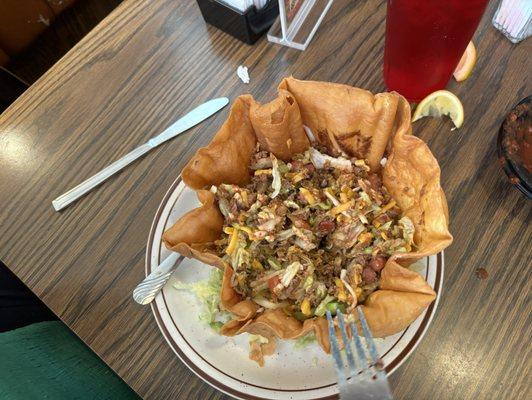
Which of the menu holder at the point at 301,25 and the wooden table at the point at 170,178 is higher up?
the menu holder at the point at 301,25

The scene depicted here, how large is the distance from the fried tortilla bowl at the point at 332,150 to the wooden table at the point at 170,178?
21 centimetres

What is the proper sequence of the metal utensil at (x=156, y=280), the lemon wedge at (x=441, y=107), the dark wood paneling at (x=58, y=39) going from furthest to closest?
1. the dark wood paneling at (x=58, y=39)
2. the lemon wedge at (x=441, y=107)
3. the metal utensil at (x=156, y=280)

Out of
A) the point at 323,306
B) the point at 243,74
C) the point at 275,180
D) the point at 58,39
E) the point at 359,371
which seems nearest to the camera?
the point at 359,371

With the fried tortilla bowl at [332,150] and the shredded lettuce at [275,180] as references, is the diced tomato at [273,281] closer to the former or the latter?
the fried tortilla bowl at [332,150]

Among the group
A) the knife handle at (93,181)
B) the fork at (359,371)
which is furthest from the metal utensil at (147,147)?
the fork at (359,371)

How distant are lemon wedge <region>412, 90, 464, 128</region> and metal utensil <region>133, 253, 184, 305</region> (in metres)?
0.68

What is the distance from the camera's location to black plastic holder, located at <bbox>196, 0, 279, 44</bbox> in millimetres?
1227

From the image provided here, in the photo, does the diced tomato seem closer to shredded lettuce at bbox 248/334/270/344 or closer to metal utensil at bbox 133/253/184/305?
shredded lettuce at bbox 248/334/270/344

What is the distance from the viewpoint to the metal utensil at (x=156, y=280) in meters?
0.98

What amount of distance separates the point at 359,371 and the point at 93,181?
822 millimetres

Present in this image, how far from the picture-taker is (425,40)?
3.23ft

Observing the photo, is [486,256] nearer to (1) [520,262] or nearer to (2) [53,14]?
(1) [520,262]

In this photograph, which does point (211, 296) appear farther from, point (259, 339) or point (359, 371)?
point (359, 371)

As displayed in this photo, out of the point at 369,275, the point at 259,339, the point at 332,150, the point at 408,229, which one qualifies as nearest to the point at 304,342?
the point at 259,339
